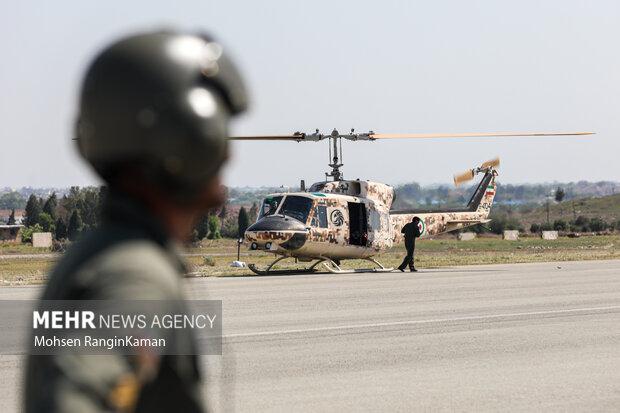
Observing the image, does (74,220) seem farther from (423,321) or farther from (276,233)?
(423,321)

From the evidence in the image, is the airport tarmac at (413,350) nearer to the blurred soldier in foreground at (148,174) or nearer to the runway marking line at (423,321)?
the runway marking line at (423,321)

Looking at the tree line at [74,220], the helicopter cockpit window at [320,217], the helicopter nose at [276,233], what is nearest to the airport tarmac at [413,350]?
the helicopter nose at [276,233]

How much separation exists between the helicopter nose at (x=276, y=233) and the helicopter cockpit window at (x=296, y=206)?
0.39 m

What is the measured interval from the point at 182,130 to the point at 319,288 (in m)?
19.9

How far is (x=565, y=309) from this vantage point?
Answer: 16688 millimetres

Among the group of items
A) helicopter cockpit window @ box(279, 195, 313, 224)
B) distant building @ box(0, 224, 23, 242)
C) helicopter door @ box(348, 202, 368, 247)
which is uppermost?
helicopter cockpit window @ box(279, 195, 313, 224)

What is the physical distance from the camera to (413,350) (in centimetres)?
1178

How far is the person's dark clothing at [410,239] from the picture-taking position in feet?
97.8

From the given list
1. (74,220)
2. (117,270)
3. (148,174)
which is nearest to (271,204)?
(148,174)

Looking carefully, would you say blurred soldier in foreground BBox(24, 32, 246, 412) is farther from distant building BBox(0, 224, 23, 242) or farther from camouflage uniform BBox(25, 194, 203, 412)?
distant building BBox(0, 224, 23, 242)

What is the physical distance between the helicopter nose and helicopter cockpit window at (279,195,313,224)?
15.3 inches

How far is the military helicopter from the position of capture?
2678cm

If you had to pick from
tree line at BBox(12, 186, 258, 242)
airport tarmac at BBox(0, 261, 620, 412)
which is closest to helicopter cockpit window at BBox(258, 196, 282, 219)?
airport tarmac at BBox(0, 261, 620, 412)

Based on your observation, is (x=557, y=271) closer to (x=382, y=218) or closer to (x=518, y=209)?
(x=382, y=218)
